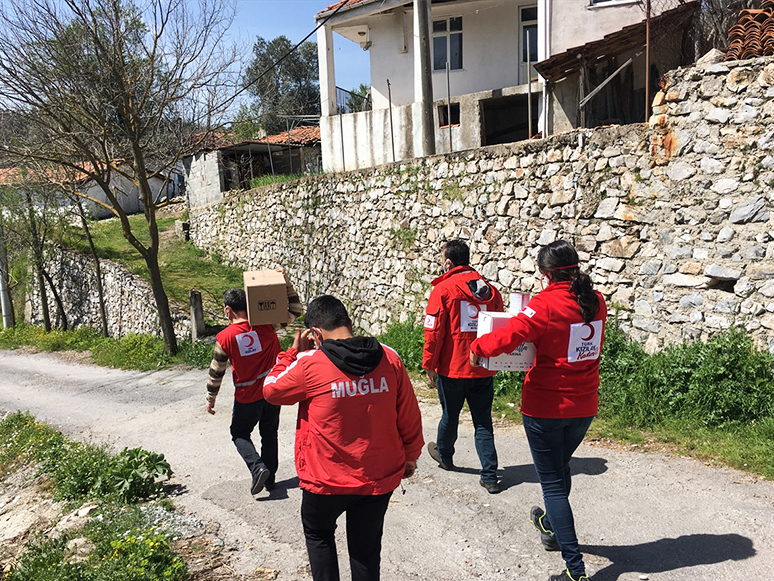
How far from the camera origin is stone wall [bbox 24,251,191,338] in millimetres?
14719

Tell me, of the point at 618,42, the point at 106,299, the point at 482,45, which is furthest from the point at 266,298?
the point at 482,45

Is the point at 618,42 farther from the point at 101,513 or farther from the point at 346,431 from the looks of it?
the point at 101,513

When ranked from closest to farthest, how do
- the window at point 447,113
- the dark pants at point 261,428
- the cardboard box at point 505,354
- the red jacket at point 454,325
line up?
the cardboard box at point 505,354 < the red jacket at point 454,325 < the dark pants at point 261,428 < the window at point 447,113

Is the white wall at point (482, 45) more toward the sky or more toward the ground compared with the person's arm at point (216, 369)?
more toward the sky

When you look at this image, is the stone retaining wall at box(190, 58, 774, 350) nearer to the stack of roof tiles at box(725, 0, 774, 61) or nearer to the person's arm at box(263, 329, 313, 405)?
the stack of roof tiles at box(725, 0, 774, 61)

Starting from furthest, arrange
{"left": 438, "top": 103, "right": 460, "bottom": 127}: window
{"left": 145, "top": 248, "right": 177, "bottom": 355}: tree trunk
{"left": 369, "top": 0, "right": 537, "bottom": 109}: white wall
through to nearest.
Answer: {"left": 369, "top": 0, "right": 537, "bottom": 109}: white wall < {"left": 438, "top": 103, "right": 460, "bottom": 127}: window < {"left": 145, "top": 248, "right": 177, "bottom": 355}: tree trunk

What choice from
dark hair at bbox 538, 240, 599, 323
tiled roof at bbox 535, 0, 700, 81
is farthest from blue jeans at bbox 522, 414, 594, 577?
tiled roof at bbox 535, 0, 700, 81

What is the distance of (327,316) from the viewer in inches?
117

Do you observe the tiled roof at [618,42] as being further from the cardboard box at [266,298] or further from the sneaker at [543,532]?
the sneaker at [543,532]

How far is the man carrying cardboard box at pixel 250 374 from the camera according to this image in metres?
4.86

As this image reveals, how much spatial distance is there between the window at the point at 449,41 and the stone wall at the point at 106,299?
33.5ft

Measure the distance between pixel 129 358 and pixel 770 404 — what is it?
12.2 meters

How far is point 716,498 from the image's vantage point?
430 centimetres

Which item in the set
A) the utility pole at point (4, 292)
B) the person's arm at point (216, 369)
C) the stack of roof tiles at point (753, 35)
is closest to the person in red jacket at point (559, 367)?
the person's arm at point (216, 369)
